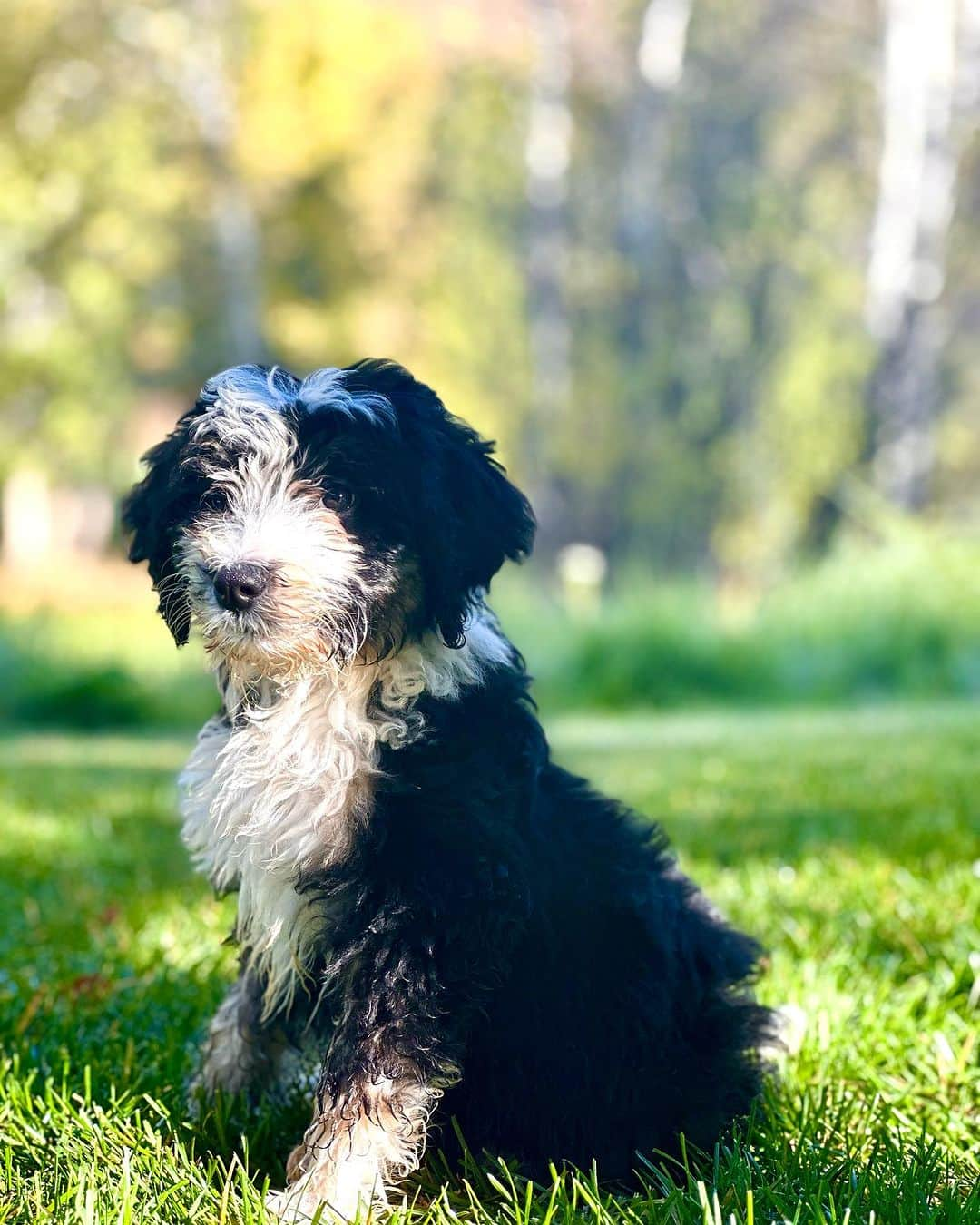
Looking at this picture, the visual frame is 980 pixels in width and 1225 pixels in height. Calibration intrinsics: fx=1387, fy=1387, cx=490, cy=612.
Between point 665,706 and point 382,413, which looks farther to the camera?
point 665,706

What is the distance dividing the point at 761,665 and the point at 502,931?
12.7 meters

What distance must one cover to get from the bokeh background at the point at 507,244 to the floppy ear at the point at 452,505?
19369 millimetres

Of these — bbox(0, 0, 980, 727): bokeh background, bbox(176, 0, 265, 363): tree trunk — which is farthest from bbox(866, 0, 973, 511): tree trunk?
bbox(176, 0, 265, 363): tree trunk

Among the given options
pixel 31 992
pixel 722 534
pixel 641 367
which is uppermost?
pixel 641 367

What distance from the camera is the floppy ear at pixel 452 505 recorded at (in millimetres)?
2947

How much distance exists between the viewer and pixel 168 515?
3.12 m

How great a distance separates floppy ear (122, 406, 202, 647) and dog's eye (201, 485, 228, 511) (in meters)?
0.04

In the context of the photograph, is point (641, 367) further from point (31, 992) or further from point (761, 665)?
point (31, 992)

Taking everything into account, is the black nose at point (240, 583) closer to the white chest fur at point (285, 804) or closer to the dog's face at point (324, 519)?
the dog's face at point (324, 519)

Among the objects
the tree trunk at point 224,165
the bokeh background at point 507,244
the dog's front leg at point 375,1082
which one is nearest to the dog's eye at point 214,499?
the dog's front leg at point 375,1082

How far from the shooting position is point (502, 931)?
2.80 m

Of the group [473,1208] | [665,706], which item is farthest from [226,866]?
[665,706]

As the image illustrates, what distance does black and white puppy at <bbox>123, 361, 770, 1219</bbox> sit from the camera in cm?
272

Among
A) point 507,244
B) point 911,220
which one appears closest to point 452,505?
point 911,220
